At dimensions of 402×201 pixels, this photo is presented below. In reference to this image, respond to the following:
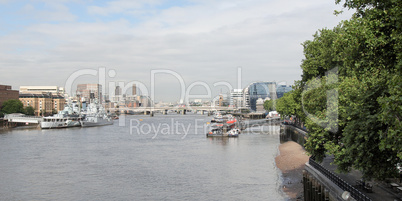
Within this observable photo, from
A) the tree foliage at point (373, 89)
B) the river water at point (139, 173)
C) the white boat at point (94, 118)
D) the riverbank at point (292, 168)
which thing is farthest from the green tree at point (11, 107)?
the tree foliage at point (373, 89)

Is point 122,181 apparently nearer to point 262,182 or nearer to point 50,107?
point 262,182

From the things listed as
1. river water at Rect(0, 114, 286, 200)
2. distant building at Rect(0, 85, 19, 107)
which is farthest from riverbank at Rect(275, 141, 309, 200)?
distant building at Rect(0, 85, 19, 107)

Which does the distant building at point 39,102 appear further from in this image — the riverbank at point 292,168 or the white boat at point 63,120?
the riverbank at point 292,168

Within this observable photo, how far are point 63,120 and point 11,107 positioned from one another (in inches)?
918

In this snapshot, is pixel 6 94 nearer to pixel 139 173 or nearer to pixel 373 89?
pixel 139 173

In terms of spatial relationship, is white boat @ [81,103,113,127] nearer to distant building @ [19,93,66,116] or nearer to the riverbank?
distant building @ [19,93,66,116]

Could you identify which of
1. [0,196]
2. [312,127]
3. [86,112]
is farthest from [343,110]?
[86,112]

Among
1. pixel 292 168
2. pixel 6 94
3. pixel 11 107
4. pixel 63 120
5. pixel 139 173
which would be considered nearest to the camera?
pixel 139 173

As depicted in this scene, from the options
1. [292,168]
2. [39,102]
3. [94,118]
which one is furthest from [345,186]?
[39,102]

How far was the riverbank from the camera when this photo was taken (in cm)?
3322

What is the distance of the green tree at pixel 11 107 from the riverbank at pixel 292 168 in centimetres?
10374

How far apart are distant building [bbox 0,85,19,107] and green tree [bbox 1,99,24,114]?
585cm

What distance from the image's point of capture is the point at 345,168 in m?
21.2

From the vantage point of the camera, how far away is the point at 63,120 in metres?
123
